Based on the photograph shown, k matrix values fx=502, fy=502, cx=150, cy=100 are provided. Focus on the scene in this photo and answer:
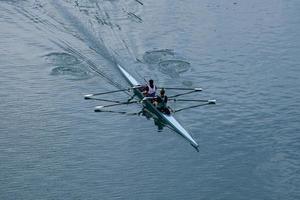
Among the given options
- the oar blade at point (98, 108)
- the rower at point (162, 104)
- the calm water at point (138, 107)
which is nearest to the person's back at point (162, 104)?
the rower at point (162, 104)

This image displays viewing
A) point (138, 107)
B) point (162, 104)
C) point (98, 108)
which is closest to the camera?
point (162, 104)

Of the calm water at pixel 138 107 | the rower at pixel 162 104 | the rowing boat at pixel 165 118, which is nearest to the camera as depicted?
the calm water at pixel 138 107

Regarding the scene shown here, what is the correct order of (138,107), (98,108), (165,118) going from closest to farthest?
(165,118), (98,108), (138,107)

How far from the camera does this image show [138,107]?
139 ft

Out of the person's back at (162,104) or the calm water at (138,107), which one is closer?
the calm water at (138,107)

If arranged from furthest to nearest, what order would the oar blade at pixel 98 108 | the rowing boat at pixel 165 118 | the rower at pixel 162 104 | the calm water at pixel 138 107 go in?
the oar blade at pixel 98 108 < the rower at pixel 162 104 < the rowing boat at pixel 165 118 < the calm water at pixel 138 107

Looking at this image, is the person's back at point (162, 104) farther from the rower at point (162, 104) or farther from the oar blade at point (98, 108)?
the oar blade at point (98, 108)

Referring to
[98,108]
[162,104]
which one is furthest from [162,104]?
[98,108]

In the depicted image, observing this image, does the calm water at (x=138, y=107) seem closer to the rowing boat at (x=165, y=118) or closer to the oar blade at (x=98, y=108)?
the oar blade at (x=98, y=108)

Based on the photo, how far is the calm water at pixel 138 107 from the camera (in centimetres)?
3450

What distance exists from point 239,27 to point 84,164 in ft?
108

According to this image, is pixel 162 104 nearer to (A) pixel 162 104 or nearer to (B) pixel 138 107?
(A) pixel 162 104

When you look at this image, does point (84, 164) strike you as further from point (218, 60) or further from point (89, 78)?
point (218, 60)

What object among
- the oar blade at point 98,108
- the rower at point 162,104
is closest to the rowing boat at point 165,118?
the rower at point 162,104
